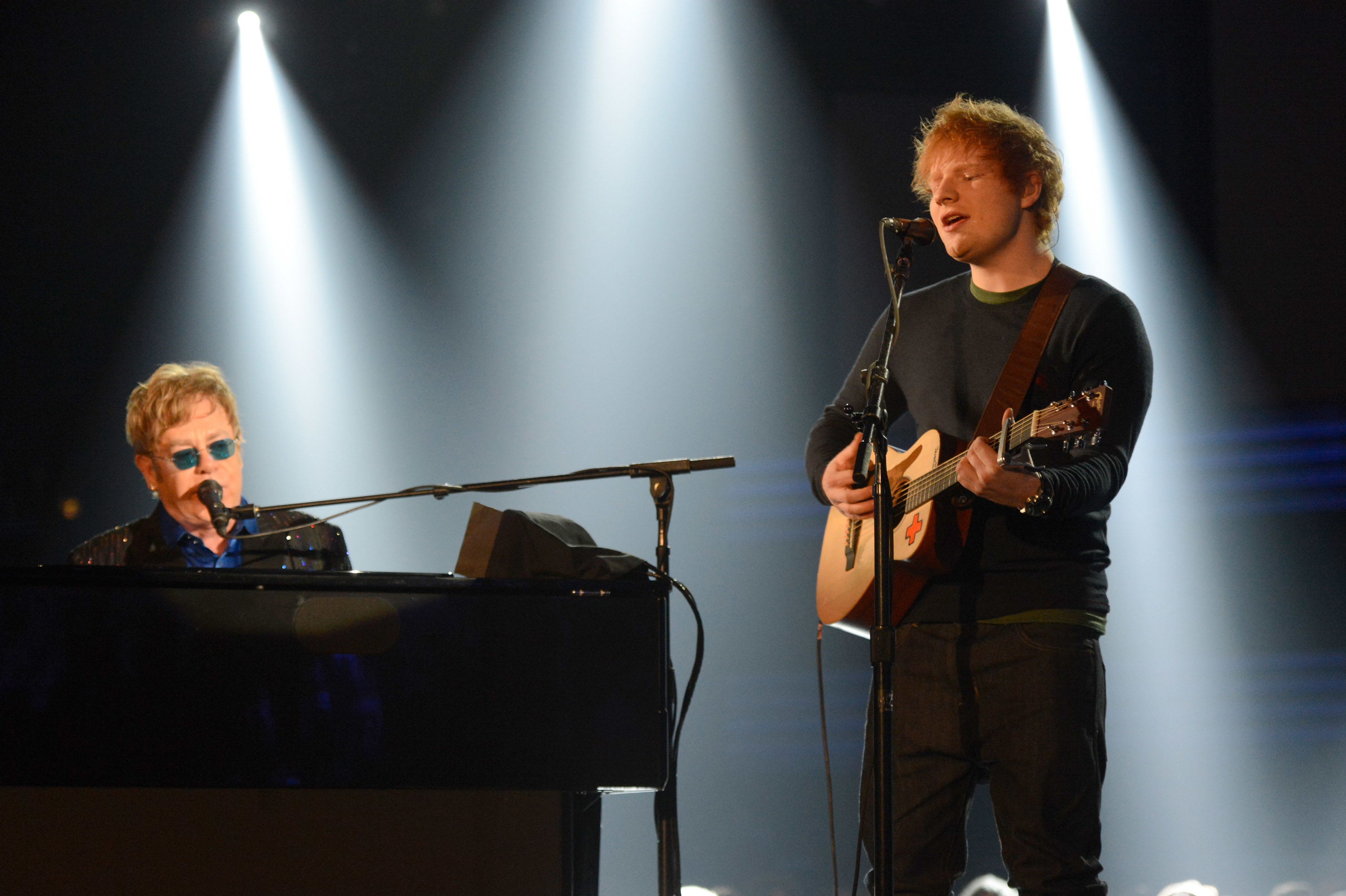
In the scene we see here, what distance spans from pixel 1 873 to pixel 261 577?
1.81ft

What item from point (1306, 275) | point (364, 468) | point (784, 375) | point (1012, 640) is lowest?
point (1012, 640)

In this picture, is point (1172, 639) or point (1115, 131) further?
point (1115, 131)

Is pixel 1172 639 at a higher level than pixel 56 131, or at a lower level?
lower

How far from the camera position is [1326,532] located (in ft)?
13.2

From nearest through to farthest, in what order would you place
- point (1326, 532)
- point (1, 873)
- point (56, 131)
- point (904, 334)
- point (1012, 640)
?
point (1, 873) → point (1012, 640) → point (904, 334) → point (1326, 532) → point (56, 131)

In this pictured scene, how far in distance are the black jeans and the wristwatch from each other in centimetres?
26

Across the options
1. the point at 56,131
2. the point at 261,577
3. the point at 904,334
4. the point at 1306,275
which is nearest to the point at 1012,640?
the point at 904,334

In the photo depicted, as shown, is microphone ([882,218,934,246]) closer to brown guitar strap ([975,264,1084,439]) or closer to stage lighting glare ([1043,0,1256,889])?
brown guitar strap ([975,264,1084,439])

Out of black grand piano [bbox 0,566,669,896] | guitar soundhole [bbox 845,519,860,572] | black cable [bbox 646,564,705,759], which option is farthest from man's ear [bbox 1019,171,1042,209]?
black grand piano [bbox 0,566,669,896]

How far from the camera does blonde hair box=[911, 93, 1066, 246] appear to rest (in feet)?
7.51

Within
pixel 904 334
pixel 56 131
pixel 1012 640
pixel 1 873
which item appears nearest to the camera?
pixel 1 873

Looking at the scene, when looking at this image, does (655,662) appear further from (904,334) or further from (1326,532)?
(1326,532)

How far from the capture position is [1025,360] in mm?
2086

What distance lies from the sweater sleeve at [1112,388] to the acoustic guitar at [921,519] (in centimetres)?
5
